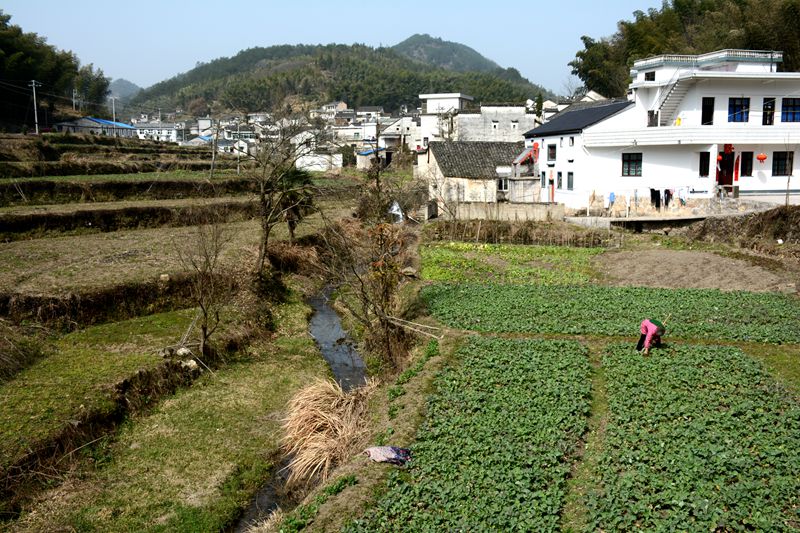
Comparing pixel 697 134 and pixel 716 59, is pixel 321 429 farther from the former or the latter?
pixel 716 59

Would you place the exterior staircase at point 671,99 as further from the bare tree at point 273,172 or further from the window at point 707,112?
the bare tree at point 273,172

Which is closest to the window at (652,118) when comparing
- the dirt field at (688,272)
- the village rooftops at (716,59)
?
the village rooftops at (716,59)

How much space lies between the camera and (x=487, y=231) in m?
34.9

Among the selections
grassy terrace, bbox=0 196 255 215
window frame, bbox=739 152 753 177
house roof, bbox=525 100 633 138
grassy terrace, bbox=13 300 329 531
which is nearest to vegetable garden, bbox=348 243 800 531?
grassy terrace, bbox=13 300 329 531

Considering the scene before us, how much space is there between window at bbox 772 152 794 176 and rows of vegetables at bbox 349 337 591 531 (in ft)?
86.9

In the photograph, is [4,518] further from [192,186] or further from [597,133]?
[597,133]

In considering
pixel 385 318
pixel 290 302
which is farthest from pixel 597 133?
pixel 385 318

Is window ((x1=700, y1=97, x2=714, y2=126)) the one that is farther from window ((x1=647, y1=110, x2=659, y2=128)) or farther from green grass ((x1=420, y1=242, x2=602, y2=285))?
green grass ((x1=420, y1=242, x2=602, y2=285))

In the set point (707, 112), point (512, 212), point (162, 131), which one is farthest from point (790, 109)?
point (162, 131)

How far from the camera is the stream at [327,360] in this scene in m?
12.4

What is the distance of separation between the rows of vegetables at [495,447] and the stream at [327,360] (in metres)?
3.13

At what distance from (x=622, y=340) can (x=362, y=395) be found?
287 inches

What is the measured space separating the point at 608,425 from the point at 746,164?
2944 centimetres

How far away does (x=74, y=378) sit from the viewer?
15023 millimetres
